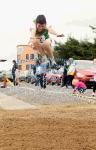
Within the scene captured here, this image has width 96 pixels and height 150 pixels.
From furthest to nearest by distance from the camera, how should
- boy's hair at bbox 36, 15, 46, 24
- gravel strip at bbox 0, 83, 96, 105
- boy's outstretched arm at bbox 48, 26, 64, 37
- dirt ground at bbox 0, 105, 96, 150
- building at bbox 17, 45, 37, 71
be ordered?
gravel strip at bbox 0, 83, 96, 105 < dirt ground at bbox 0, 105, 96, 150 < building at bbox 17, 45, 37, 71 < boy's outstretched arm at bbox 48, 26, 64, 37 < boy's hair at bbox 36, 15, 46, 24

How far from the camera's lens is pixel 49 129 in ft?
53.0

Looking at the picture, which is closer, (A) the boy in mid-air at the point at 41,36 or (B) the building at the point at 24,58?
(A) the boy in mid-air at the point at 41,36

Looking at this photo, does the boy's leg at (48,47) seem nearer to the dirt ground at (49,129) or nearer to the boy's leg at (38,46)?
the boy's leg at (38,46)

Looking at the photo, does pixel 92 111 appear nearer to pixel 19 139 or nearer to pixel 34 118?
pixel 34 118

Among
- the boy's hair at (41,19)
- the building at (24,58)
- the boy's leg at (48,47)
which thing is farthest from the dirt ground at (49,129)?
the boy's hair at (41,19)

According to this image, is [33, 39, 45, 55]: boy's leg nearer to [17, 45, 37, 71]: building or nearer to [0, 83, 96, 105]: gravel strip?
[17, 45, 37, 71]: building

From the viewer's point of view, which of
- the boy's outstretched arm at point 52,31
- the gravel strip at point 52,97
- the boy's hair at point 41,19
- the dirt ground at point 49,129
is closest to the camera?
the boy's hair at point 41,19

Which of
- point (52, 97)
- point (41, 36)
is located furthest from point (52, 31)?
point (52, 97)

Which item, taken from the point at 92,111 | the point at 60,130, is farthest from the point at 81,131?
the point at 92,111

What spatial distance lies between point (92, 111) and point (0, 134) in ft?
18.5

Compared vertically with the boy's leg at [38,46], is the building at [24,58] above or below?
below

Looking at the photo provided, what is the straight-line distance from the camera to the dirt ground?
13855 millimetres

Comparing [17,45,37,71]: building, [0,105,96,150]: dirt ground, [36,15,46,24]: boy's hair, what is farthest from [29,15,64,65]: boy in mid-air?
[0,105,96,150]: dirt ground

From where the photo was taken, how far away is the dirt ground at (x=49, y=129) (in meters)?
13.9
